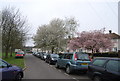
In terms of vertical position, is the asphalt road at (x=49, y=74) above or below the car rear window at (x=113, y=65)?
below

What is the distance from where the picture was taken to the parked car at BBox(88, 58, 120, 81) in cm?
504

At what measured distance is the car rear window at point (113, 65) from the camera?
5092 mm

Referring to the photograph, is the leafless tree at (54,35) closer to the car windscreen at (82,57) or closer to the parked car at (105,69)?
the car windscreen at (82,57)

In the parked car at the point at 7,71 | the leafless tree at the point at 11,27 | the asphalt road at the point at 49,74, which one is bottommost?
the asphalt road at the point at 49,74

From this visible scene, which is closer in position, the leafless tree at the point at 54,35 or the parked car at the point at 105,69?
the parked car at the point at 105,69

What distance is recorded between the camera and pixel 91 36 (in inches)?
1027

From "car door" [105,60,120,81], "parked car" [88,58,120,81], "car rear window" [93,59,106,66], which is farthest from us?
"car rear window" [93,59,106,66]

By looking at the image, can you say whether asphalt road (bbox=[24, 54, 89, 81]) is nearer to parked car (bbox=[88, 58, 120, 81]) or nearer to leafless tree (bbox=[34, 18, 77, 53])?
parked car (bbox=[88, 58, 120, 81])

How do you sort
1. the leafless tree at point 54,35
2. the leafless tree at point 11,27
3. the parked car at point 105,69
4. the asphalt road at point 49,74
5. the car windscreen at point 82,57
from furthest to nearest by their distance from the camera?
1. the leafless tree at point 54,35
2. the leafless tree at point 11,27
3. the car windscreen at point 82,57
4. the asphalt road at point 49,74
5. the parked car at point 105,69

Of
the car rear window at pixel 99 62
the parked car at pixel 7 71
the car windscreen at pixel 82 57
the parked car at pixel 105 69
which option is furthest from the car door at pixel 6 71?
the car windscreen at pixel 82 57

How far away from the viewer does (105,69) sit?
18.2 feet

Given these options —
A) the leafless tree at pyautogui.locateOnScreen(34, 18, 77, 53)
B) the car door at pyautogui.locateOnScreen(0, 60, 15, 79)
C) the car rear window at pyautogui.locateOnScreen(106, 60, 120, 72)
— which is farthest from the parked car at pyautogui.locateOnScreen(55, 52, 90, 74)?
the leafless tree at pyautogui.locateOnScreen(34, 18, 77, 53)

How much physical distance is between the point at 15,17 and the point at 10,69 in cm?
1892

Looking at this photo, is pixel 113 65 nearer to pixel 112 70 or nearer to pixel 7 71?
pixel 112 70
